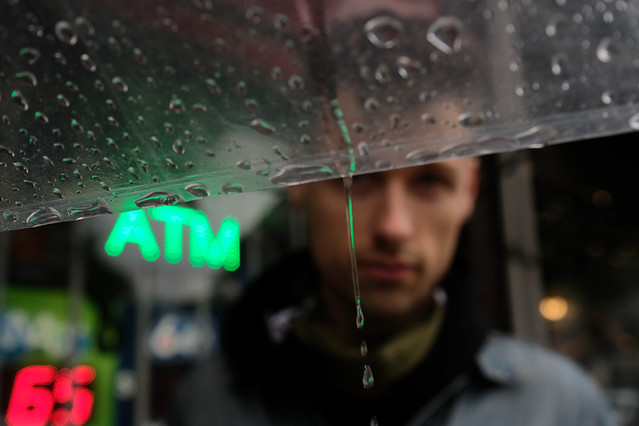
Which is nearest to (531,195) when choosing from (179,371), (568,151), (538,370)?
(568,151)

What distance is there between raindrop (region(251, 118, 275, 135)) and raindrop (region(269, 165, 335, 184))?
59mm

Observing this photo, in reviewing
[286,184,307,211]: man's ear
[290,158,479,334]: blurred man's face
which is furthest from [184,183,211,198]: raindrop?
[286,184,307,211]: man's ear

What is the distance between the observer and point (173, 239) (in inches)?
29.8

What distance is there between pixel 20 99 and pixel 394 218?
3.34 ft

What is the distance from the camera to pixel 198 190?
70 cm

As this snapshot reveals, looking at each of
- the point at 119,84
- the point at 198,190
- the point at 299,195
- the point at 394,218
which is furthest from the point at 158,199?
the point at 299,195

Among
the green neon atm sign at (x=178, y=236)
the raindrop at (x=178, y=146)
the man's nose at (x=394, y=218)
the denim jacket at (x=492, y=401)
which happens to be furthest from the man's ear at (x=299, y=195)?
the raindrop at (x=178, y=146)

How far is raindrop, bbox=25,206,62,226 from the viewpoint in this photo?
0.71 m

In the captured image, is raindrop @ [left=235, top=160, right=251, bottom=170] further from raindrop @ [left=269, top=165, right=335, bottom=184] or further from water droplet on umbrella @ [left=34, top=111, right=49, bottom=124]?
water droplet on umbrella @ [left=34, top=111, right=49, bottom=124]

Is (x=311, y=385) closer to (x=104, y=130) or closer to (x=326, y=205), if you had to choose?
(x=326, y=205)

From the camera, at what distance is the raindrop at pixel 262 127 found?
0.63 meters

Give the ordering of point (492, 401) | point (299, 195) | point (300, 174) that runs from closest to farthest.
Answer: point (300, 174)
point (492, 401)
point (299, 195)

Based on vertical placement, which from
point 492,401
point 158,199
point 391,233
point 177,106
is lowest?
point 492,401

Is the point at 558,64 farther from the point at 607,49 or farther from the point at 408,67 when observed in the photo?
the point at 408,67
